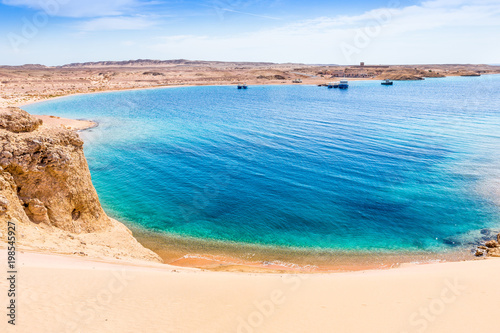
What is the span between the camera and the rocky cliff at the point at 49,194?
1379cm

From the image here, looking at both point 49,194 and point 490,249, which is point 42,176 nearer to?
point 49,194

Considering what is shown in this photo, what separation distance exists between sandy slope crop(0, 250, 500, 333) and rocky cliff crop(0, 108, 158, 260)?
244 cm

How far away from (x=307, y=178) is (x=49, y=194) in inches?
829

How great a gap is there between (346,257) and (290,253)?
11.0ft

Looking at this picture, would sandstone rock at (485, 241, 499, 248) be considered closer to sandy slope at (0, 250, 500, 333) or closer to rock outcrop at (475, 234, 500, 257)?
rock outcrop at (475, 234, 500, 257)

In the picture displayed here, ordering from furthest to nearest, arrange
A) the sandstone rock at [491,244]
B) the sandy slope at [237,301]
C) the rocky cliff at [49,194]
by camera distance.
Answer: the sandstone rock at [491,244] → the rocky cliff at [49,194] → the sandy slope at [237,301]

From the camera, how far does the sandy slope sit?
8.99 m

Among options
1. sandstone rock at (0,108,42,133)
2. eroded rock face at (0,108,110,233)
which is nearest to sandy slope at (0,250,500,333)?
eroded rock face at (0,108,110,233)

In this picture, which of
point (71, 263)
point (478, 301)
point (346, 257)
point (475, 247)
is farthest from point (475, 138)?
point (71, 263)

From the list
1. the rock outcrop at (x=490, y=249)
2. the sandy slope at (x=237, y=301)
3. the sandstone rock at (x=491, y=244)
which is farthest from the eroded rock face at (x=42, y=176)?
the sandstone rock at (x=491, y=244)

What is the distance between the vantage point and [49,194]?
1526 centimetres

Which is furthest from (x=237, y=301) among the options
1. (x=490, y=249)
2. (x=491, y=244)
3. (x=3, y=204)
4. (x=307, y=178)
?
(x=307, y=178)

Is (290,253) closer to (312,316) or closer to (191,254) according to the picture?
(191,254)

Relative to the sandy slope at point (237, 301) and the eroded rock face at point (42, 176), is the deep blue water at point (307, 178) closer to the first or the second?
the eroded rock face at point (42, 176)
